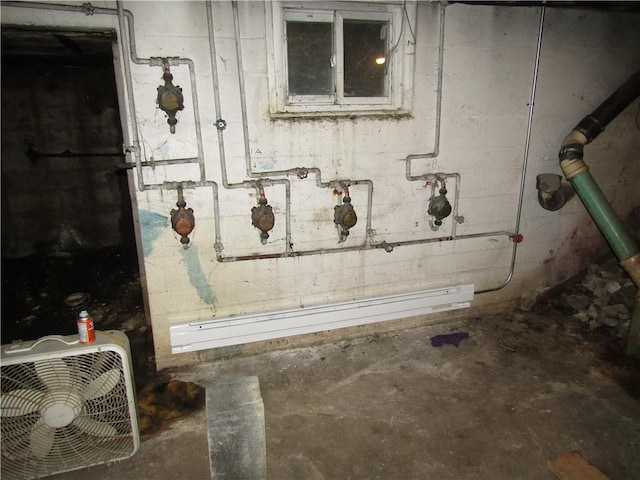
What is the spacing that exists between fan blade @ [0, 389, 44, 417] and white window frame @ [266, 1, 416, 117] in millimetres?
2026

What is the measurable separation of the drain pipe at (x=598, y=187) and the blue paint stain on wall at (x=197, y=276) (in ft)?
9.39

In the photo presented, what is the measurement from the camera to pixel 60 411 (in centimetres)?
187

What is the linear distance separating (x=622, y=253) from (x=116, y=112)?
5657mm

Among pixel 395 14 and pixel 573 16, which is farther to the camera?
pixel 573 16

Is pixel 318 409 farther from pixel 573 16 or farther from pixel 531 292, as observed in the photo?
pixel 573 16

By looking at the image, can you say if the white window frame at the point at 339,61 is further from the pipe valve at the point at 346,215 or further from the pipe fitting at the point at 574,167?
the pipe fitting at the point at 574,167

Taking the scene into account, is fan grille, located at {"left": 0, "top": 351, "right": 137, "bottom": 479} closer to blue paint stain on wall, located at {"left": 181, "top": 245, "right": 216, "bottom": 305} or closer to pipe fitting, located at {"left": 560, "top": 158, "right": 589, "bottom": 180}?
blue paint stain on wall, located at {"left": 181, "top": 245, "right": 216, "bottom": 305}

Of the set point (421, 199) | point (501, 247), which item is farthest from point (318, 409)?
point (501, 247)

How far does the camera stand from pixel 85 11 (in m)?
2.20

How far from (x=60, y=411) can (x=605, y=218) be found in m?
3.69

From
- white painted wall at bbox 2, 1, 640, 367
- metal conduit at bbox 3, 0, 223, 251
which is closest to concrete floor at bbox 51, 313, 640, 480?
white painted wall at bbox 2, 1, 640, 367

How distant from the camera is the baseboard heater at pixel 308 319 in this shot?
2.76 meters

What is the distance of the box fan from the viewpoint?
1.80m

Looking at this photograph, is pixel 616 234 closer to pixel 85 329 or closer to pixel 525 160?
pixel 525 160
